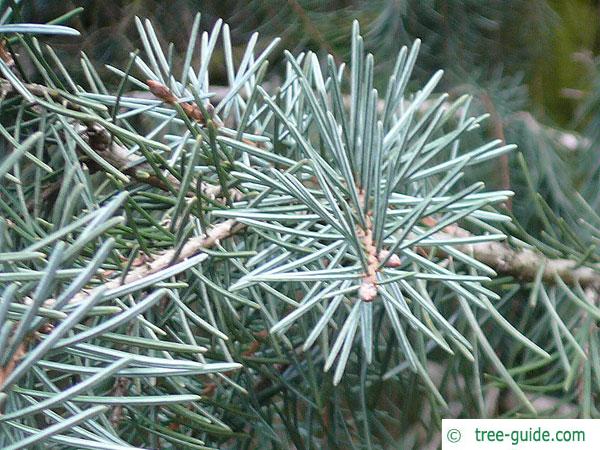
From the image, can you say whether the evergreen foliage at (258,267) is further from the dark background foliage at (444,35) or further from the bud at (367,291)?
the dark background foliage at (444,35)

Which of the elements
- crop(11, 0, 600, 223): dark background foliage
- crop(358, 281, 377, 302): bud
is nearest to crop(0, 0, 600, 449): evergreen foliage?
crop(358, 281, 377, 302): bud

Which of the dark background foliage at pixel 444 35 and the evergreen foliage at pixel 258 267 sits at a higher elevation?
the dark background foliage at pixel 444 35

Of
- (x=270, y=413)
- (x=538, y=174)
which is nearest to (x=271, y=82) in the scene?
(x=538, y=174)

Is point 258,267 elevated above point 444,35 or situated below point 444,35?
below

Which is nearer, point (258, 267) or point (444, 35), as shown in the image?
point (258, 267)

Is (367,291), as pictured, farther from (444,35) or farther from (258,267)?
(444,35)

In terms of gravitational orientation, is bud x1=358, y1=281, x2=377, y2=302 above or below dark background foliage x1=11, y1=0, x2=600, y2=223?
below

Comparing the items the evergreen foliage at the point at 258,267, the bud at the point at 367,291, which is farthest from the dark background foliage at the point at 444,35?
the bud at the point at 367,291

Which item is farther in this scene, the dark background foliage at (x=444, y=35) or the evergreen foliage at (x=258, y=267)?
the dark background foliage at (x=444, y=35)

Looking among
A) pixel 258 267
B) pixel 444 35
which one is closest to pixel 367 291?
pixel 258 267

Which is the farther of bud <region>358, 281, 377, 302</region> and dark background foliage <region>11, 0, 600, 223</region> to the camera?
dark background foliage <region>11, 0, 600, 223</region>

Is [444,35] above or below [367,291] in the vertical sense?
above

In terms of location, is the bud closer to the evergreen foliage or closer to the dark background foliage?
the evergreen foliage
